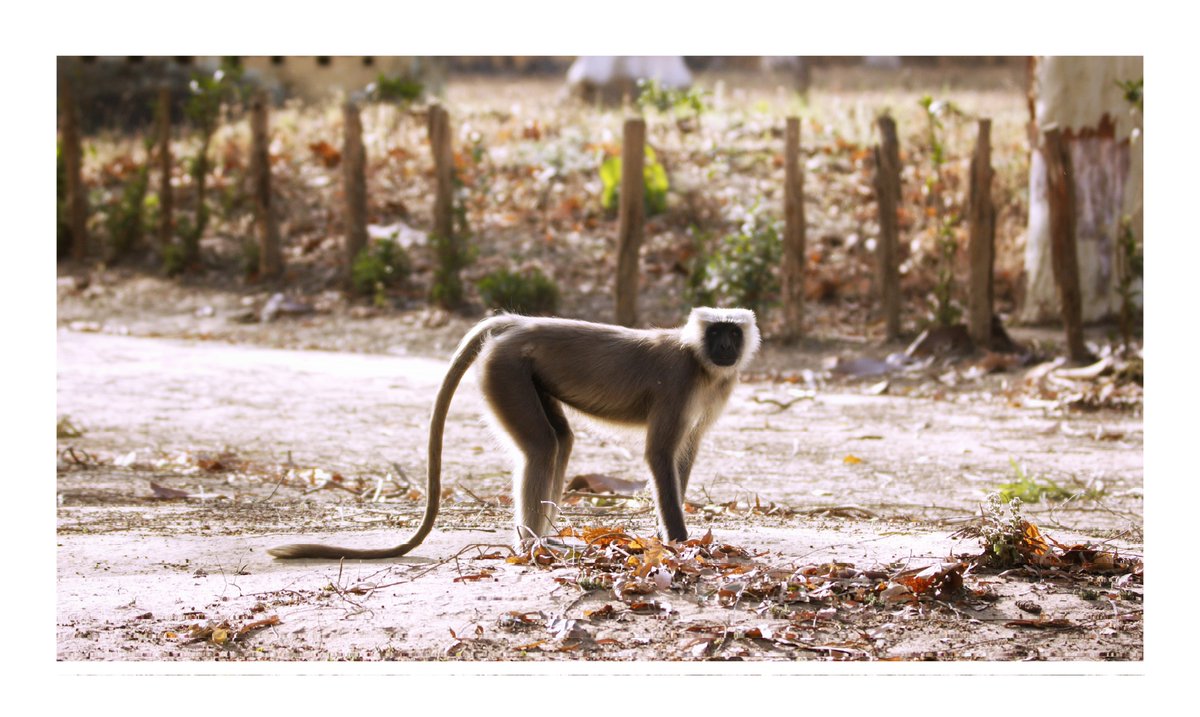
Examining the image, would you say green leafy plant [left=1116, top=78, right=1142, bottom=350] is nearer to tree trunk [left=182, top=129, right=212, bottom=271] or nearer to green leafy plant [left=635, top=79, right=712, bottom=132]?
green leafy plant [left=635, top=79, right=712, bottom=132]

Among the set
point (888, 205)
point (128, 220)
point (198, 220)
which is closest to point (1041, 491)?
point (888, 205)

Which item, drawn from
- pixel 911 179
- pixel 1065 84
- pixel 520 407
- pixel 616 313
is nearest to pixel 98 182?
pixel 616 313

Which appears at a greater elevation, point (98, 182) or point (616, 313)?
point (98, 182)

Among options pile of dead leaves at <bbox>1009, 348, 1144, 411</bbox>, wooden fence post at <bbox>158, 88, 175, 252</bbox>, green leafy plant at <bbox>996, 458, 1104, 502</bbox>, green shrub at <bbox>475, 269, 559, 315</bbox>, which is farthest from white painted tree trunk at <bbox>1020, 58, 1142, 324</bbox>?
wooden fence post at <bbox>158, 88, 175, 252</bbox>

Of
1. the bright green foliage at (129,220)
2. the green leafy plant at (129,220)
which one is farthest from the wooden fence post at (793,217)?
the bright green foliage at (129,220)

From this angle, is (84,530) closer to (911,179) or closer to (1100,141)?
(1100,141)

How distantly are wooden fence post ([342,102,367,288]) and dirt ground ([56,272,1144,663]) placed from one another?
120 centimetres

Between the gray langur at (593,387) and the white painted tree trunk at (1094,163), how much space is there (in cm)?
834

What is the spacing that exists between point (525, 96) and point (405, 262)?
9.92m

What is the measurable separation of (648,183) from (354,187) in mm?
3659

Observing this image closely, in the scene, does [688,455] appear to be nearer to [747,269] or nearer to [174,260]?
[747,269]

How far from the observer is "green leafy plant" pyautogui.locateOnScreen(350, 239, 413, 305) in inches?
580
